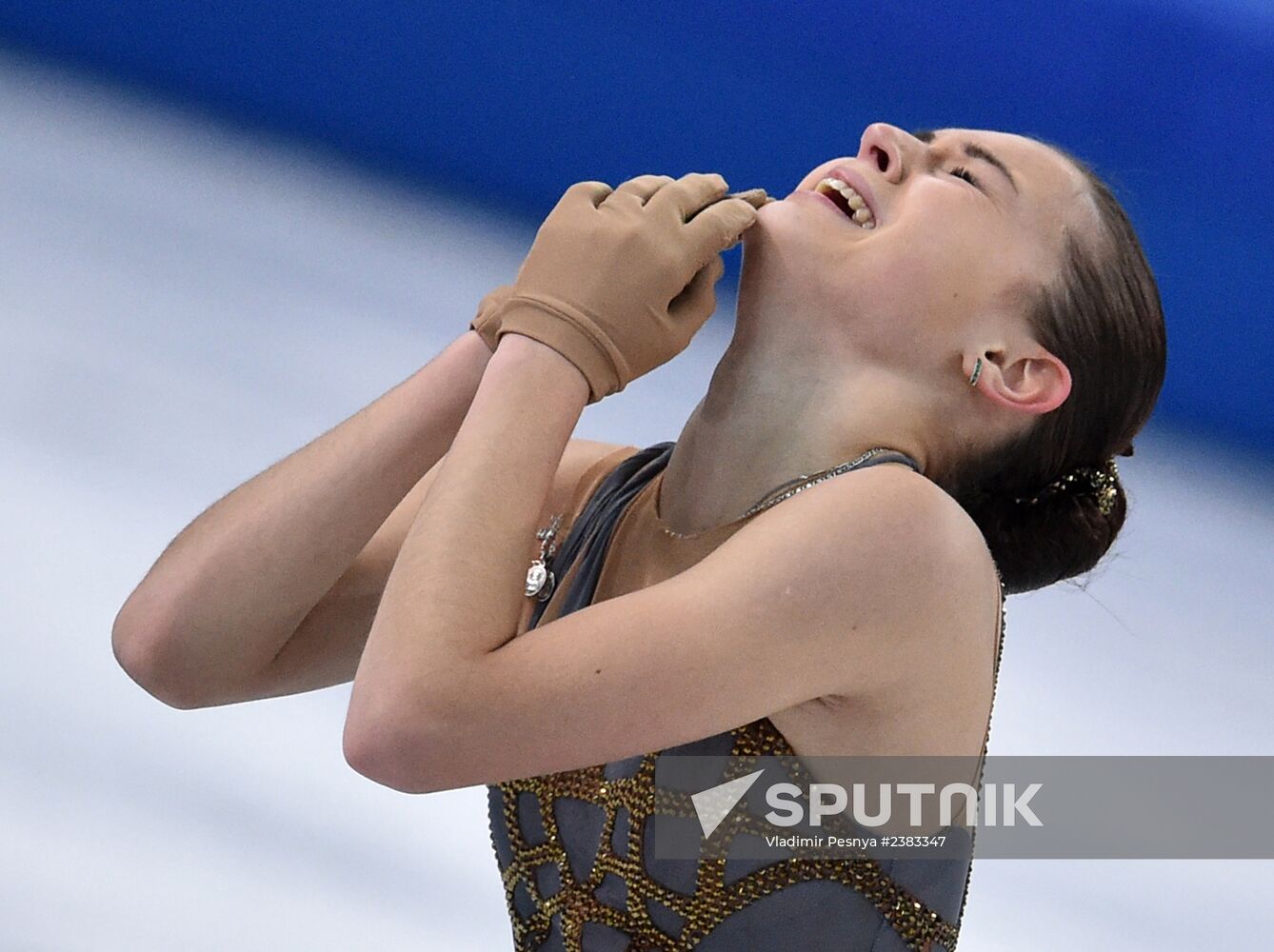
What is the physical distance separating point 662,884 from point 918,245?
450 mm

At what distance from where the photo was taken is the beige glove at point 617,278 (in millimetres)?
1098

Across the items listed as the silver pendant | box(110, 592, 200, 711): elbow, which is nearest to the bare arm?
box(110, 592, 200, 711): elbow

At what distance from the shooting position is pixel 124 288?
9.06ft

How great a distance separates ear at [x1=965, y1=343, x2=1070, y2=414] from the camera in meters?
1.17

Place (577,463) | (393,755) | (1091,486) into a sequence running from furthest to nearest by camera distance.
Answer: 1. (577,463)
2. (1091,486)
3. (393,755)

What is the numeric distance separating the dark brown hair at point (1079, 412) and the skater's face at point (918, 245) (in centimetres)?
2

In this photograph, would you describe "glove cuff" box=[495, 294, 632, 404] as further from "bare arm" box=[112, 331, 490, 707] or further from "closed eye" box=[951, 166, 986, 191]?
"closed eye" box=[951, 166, 986, 191]

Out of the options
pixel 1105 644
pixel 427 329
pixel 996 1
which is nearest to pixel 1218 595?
pixel 1105 644

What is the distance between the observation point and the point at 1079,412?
1.23 m

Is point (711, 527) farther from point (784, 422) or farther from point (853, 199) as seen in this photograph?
point (853, 199)

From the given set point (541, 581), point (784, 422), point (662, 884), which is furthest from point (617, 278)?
point (662, 884)

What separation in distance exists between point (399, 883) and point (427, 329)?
3.87ft

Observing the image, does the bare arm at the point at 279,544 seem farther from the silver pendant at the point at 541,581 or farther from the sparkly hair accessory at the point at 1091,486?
the sparkly hair accessory at the point at 1091,486

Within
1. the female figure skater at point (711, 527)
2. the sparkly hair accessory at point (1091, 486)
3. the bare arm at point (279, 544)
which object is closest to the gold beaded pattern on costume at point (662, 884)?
the female figure skater at point (711, 527)
